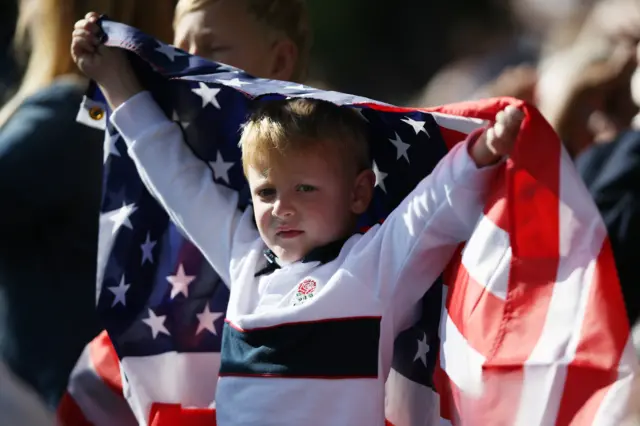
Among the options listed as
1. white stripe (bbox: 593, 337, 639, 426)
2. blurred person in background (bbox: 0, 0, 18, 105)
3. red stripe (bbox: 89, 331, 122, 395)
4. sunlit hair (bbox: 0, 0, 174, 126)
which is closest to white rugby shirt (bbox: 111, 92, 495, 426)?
white stripe (bbox: 593, 337, 639, 426)

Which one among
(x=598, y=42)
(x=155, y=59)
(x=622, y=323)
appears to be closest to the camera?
(x=622, y=323)

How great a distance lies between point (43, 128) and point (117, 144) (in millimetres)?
249

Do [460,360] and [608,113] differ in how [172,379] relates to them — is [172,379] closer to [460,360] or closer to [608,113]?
[460,360]

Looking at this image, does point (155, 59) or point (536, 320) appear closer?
point (536, 320)

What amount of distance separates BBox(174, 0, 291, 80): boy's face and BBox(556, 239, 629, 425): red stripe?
139 centimetres

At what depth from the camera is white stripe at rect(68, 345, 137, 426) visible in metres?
3.22

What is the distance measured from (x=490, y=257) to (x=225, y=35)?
122 cm

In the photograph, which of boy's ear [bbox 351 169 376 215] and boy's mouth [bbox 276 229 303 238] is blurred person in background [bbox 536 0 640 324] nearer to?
boy's ear [bbox 351 169 376 215]

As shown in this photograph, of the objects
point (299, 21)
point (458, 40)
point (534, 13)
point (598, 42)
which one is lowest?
→ point (458, 40)

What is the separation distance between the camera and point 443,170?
2.47 m

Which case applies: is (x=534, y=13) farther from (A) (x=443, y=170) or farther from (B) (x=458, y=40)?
(A) (x=443, y=170)

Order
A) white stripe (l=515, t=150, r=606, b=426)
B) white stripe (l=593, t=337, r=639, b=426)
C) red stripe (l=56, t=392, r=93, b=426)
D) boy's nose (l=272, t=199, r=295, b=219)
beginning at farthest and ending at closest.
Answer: red stripe (l=56, t=392, r=93, b=426), boy's nose (l=272, t=199, r=295, b=219), white stripe (l=515, t=150, r=606, b=426), white stripe (l=593, t=337, r=639, b=426)

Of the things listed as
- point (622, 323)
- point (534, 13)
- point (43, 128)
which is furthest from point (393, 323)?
point (534, 13)

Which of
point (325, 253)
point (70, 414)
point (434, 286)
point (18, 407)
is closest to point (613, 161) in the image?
point (434, 286)
